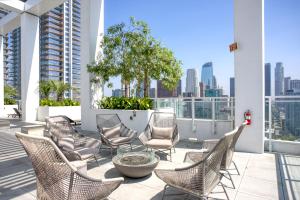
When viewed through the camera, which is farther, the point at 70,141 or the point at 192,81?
the point at 192,81

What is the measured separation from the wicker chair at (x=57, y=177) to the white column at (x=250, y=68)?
13.6 feet

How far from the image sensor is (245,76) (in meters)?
5.19

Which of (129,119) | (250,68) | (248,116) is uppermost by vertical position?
(250,68)

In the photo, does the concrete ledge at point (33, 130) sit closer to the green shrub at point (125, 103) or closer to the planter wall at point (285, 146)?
the green shrub at point (125, 103)

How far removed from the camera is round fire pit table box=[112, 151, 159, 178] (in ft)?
11.1

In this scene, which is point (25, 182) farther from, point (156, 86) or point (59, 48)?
point (59, 48)

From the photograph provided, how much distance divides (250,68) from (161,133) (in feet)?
9.12

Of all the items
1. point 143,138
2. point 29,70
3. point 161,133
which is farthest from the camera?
point 29,70

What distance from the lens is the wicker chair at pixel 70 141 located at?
12.5 feet

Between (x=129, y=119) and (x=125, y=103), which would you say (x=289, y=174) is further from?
(x=125, y=103)

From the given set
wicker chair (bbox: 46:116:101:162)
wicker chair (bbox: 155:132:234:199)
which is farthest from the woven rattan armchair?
wicker chair (bbox: 155:132:234:199)

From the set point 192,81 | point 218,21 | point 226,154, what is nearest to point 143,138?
point 226,154

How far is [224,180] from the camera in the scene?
137 inches

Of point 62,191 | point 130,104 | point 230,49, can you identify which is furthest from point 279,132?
point 62,191
